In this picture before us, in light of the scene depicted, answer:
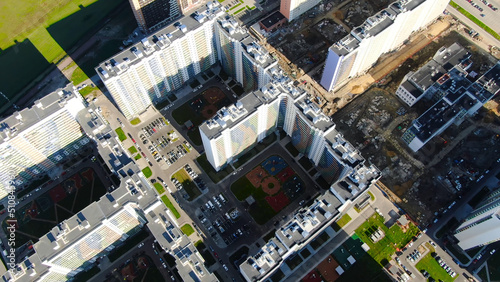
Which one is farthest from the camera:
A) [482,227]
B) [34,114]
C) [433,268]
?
[433,268]

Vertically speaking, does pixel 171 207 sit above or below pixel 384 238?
above

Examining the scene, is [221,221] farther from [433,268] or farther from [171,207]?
[433,268]

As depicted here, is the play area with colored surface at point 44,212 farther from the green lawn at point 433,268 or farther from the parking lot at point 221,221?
the green lawn at point 433,268

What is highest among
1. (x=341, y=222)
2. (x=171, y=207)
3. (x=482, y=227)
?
(x=171, y=207)

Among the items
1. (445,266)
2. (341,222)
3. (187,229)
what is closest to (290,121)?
(341,222)

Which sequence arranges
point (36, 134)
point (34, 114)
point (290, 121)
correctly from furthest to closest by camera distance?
1. point (290, 121)
2. point (36, 134)
3. point (34, 114)

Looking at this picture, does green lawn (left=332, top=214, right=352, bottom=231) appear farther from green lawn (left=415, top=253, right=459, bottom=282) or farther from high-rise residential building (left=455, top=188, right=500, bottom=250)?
high-rise residential building (left=455, top=188, right=500, bottom=250)

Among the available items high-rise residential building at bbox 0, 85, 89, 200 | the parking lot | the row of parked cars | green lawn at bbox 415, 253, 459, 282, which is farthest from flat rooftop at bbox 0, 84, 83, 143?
the row of parked cars

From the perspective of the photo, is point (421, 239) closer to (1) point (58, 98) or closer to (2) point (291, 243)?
(2) point (291, 243)
